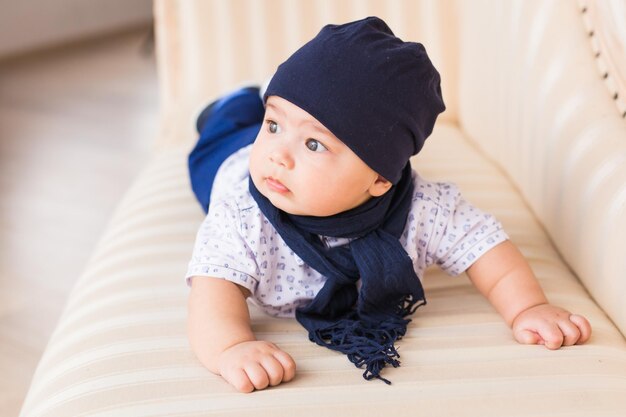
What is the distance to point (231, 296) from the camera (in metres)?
1.14

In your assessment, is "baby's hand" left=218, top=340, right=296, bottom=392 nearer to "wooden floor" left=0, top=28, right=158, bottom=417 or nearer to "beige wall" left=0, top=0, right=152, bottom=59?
"wooden floor" left=0, top=28, right=158, bottom=417

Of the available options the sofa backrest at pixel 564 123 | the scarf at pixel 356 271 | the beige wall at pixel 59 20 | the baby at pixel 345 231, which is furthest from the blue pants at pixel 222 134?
the beige wall at pixel 59 20

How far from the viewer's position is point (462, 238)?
1.23 metres

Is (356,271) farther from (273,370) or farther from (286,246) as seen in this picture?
(273,370)

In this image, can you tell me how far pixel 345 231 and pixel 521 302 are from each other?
242 mm

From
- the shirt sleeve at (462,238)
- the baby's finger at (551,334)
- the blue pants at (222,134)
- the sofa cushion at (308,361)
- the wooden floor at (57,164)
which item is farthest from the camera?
the wooden floor at (57,164)

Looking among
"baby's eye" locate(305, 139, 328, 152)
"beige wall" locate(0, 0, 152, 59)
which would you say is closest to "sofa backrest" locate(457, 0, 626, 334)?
"baby's eye" locate(305, 139, 328, 152)

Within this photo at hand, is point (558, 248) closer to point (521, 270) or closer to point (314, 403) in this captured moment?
point (521, 270)

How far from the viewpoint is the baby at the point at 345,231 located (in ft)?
3.51

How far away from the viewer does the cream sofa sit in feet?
3.37

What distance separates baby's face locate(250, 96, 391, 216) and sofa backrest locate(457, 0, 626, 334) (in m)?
0.34

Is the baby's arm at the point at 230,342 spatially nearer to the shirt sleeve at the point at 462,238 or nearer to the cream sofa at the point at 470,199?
the cream sofa at the point at 470,199

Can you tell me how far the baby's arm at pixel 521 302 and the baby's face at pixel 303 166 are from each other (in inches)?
8.4

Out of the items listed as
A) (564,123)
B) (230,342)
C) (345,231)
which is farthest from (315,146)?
(564,123)
